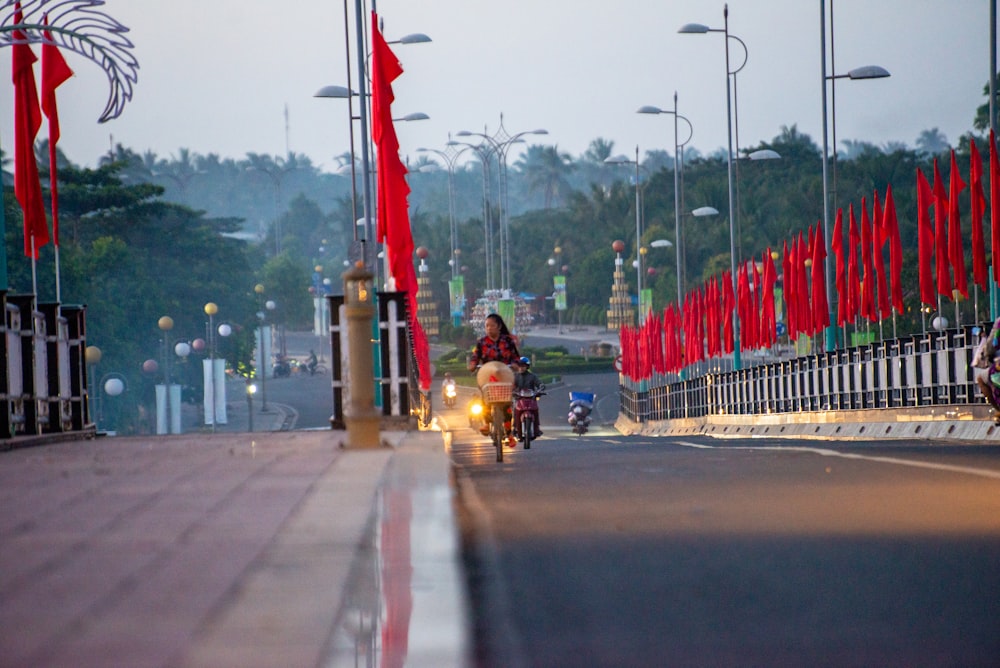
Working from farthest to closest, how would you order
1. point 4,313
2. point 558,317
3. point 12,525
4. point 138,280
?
point 558,317
point 138,280
point 4,313
point 12,525

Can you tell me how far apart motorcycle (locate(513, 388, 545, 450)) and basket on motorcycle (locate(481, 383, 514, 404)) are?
93 cm

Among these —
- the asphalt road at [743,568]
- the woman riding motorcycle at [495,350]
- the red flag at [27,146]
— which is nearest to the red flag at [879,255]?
the red flag at [27,146]

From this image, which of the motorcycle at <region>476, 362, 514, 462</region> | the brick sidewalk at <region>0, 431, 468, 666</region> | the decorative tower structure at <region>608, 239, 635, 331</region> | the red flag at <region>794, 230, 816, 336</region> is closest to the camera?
the brick sidewalk at <region>0, 431, 468, 666</region>

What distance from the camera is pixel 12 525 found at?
920 cm

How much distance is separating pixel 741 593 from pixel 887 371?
2735cm

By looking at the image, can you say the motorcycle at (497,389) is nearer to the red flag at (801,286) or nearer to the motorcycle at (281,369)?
the red flag at (801,286)

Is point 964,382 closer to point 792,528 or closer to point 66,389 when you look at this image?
point 66,389

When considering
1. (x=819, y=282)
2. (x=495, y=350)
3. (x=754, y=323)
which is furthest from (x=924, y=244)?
(x=495, y=350)

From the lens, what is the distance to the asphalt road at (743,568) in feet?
20.4

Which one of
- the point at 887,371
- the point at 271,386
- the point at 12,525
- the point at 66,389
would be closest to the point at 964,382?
the point at 887,371

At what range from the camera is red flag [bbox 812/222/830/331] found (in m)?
46.4

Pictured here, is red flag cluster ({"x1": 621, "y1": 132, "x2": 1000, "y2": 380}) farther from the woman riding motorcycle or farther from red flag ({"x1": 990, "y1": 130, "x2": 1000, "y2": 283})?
the woman riding motorcycle

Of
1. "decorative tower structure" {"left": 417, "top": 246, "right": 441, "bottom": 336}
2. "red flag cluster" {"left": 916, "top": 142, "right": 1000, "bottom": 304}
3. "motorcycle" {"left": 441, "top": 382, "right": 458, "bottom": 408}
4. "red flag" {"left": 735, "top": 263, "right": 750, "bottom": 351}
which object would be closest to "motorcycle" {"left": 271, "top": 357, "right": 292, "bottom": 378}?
"decorative tower structure" {"left": 417, "top": 246, "right": 441, "bottom": 336}

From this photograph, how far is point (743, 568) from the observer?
8.04 metres
